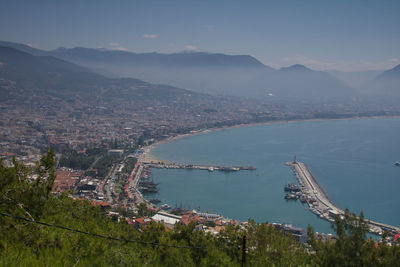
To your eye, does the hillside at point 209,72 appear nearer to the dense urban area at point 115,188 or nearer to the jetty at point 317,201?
the dense urban area at point 115,188

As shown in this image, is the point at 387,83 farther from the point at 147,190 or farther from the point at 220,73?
the point at 147,190

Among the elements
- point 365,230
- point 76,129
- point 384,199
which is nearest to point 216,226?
point 365,230

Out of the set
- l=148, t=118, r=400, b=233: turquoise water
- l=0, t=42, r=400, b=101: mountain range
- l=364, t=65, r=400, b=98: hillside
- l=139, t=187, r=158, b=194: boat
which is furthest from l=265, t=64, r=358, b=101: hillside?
l=139, t=187, r=158, b=194: boat

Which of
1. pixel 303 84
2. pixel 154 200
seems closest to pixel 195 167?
pixel 154 200

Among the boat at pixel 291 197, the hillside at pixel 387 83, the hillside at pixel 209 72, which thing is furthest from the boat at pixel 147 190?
the hillside at pixel 387 83

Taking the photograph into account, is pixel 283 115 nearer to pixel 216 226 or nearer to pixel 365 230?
pixel 216 226
